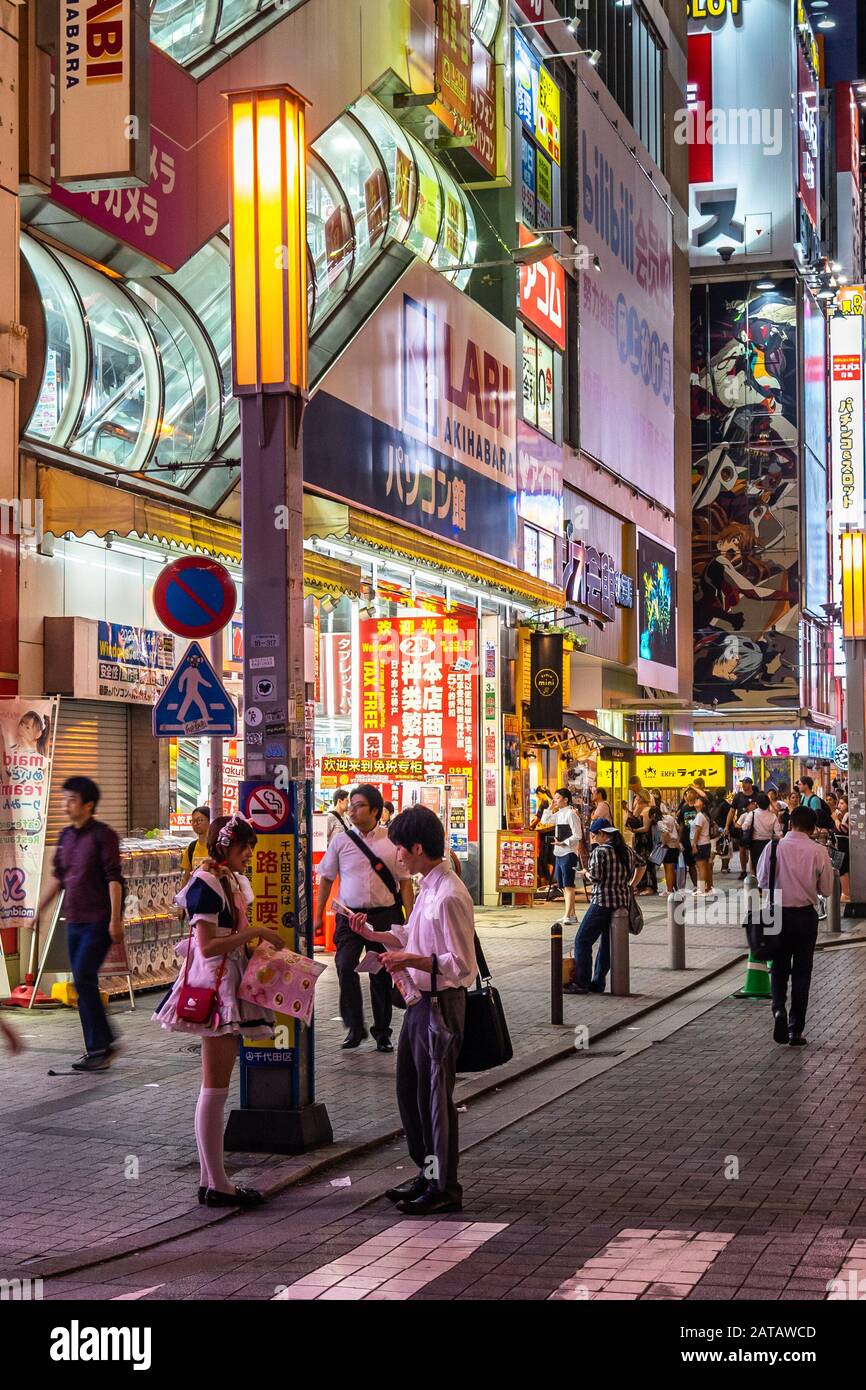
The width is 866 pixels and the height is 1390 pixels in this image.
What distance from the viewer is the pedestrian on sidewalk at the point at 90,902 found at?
36.9ft

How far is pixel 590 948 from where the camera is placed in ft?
52.4

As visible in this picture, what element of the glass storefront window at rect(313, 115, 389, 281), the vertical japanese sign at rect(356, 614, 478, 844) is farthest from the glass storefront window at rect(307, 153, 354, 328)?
the vertical japanese sign at rect(356, 614, 478, 844)

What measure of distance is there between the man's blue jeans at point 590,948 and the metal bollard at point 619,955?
0.09m

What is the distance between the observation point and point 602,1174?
8586 mm

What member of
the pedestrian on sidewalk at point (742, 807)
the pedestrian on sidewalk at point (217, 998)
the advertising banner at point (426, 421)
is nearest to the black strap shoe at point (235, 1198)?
the pedestrian on sidewalk at point (217, 998)

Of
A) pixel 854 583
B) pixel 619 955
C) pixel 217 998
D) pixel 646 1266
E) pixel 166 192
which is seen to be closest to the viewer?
pixel 646 1266

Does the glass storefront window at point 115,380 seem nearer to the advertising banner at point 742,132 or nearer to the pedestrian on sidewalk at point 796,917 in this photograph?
the pedestrian on sidewalk at point 796,917

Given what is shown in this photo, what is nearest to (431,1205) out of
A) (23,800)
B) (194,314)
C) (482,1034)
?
(482,1034)

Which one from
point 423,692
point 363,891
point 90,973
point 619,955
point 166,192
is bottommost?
point 619,955

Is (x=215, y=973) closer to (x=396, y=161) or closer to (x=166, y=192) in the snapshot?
(x=166, y=192)

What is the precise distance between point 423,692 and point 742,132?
45974 millimetres

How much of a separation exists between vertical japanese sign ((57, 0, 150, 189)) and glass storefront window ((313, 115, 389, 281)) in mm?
7025

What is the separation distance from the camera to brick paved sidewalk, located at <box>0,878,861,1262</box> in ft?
25.6

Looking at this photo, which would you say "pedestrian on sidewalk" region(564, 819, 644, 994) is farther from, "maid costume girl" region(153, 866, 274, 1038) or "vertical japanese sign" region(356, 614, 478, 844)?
"vertical japanese sign" region(356, 614, 478, 844)
